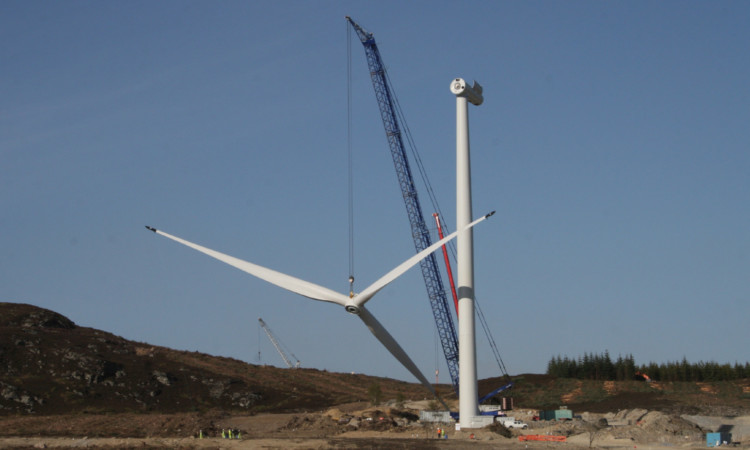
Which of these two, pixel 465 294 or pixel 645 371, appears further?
pixel 645 371

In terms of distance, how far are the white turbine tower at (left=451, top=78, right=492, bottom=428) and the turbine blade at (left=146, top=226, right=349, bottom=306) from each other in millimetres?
17220

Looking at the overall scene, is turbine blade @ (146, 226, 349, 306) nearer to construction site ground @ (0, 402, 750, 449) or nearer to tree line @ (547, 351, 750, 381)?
construction site ground @ (0, 402, 750, 449)

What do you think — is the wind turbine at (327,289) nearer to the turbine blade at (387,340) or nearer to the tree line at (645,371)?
the turbine blade at (387,340)

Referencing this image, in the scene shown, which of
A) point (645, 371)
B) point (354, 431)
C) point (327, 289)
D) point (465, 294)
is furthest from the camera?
point (645, 371)

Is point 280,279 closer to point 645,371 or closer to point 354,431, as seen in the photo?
point 354,431

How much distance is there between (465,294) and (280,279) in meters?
19.7

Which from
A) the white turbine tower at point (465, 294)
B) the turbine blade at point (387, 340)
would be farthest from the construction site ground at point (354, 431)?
the turbine blade at point (387, 340)

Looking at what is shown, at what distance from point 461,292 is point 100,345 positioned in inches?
3369

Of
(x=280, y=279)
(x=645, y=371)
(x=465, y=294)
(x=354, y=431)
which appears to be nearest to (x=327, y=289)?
(x=280, y=279)

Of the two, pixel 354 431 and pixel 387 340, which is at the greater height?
pixel 387 340

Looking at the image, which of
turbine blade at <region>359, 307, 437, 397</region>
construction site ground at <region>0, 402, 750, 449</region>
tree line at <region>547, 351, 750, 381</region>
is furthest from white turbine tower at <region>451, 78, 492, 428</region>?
tree line at <region>547, 351, 750, 381</region>

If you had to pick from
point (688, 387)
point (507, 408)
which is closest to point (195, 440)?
point (507, 408)

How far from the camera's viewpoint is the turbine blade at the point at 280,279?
59719mm

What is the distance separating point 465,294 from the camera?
73188 millimetres
